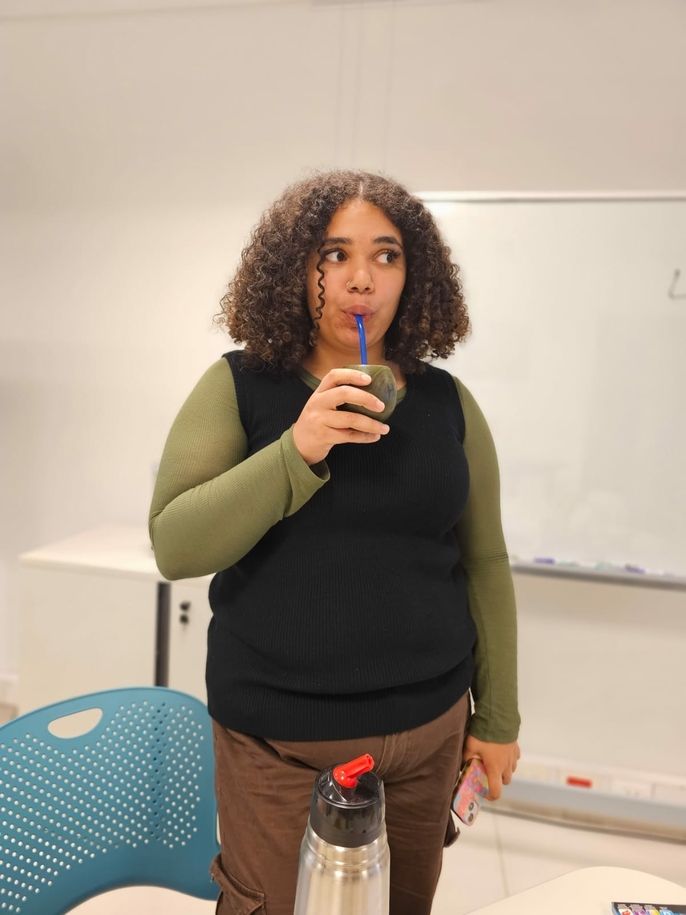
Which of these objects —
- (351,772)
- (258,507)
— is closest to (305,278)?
(258,507)

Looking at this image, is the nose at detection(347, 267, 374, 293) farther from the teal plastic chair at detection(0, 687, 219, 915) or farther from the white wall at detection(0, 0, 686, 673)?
the white wall at detection(0, 0, 686, 673)

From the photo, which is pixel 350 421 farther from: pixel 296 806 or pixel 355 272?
pixel 296 806

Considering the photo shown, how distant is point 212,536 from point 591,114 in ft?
5.84

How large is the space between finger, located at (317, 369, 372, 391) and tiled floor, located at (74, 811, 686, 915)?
4.53ft

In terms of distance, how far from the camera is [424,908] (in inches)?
29.2

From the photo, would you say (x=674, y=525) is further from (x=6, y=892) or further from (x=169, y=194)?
(x=169, y=194)

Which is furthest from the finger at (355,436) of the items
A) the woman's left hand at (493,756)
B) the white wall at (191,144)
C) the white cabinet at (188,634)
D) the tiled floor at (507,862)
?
the white wall at (191,144)

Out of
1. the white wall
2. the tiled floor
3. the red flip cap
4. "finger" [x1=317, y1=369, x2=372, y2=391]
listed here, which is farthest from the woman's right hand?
the white wall

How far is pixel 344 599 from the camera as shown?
2.28ft

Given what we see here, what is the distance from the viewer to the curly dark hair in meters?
0.76

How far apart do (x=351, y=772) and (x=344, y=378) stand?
37 centimetres

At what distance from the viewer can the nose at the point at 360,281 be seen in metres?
0.73

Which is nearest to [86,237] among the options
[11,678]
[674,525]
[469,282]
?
[469,282]

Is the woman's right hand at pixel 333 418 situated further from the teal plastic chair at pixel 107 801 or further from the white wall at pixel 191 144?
the white wall at pixel 191 144
